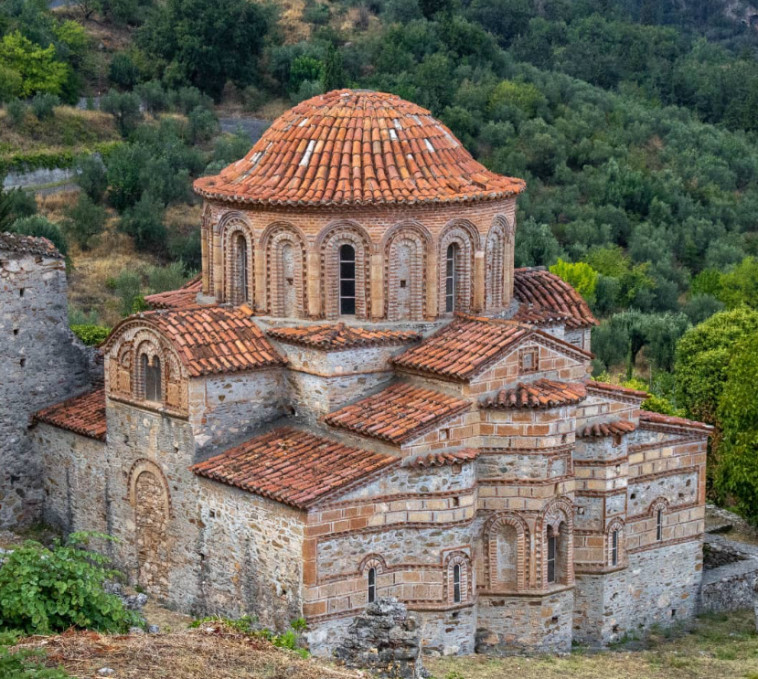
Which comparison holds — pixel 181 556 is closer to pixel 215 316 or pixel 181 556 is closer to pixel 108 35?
pixel 215 316

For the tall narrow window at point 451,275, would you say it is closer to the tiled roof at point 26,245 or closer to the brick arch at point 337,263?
the brick arch at point 337,263

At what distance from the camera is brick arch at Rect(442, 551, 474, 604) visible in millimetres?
23219

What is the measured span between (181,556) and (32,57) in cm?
3122

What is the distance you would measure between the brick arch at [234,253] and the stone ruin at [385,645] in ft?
25.3

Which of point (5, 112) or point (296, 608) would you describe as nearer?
point (296, 608)

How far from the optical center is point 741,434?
31.7m

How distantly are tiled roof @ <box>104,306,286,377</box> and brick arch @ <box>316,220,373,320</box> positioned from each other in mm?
1241

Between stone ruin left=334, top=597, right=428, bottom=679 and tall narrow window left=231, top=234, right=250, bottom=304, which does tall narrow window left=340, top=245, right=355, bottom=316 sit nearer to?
tall narrow window left=231, top=234, right=250, bottom=304

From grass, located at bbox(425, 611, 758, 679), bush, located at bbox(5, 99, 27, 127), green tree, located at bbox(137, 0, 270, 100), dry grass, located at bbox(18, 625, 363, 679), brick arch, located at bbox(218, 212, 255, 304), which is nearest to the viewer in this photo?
dry grass, located at bbox(18, 625, 363, 679)

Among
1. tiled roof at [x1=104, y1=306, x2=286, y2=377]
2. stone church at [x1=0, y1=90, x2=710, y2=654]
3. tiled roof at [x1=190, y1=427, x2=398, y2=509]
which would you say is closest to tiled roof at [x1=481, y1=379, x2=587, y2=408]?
stone church at [x1=0, y1=90, x2=710, y2=654]

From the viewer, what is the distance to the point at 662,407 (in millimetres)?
34031

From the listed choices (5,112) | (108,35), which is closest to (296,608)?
(5,112)

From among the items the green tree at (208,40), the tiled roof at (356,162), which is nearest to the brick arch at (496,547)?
the tiled roof at (356,162)

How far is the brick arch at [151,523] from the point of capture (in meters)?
25.2
